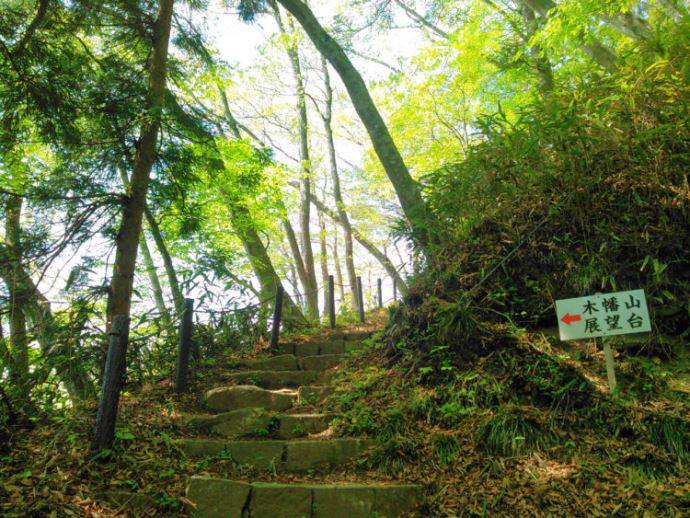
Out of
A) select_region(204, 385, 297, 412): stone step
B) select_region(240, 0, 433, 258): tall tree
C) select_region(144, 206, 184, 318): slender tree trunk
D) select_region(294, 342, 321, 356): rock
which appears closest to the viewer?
select_region(204, 385, 297, 412): stone step

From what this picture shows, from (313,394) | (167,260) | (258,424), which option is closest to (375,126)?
(313,394)

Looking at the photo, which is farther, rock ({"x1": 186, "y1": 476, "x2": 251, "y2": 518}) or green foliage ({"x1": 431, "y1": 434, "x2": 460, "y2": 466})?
green foliage ({"x1": 431, "y1": 434, "x2": 460, "y2": 466})

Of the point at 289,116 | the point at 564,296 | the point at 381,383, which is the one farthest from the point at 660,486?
the point at 289,116

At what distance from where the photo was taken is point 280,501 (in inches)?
115

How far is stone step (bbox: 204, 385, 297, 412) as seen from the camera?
444 cm

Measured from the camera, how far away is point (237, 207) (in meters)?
9.34

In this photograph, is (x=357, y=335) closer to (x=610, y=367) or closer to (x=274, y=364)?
(x=274, y=364)

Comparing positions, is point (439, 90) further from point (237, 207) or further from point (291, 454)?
point (291, 454)

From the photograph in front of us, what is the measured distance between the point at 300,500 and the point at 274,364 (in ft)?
9.15

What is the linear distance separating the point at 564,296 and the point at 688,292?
2.96 feet

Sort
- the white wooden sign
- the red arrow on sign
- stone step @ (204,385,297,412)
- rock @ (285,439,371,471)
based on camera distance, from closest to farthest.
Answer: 1. the white wooden sign
2. the red arrow on sign
3. rock @ (285,439,371,471)
4. stone step @ (204,385,297,412)

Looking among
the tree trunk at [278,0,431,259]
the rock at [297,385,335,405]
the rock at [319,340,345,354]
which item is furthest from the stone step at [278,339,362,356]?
the tree trunk at [278,0,431,259]

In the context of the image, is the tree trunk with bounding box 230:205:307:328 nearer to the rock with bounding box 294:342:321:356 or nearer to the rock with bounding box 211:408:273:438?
the rock with bounding box 294:342:321:356

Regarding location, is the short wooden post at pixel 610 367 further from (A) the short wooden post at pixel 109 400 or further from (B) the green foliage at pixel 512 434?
(A) the short wooden post at pixel 109 400
